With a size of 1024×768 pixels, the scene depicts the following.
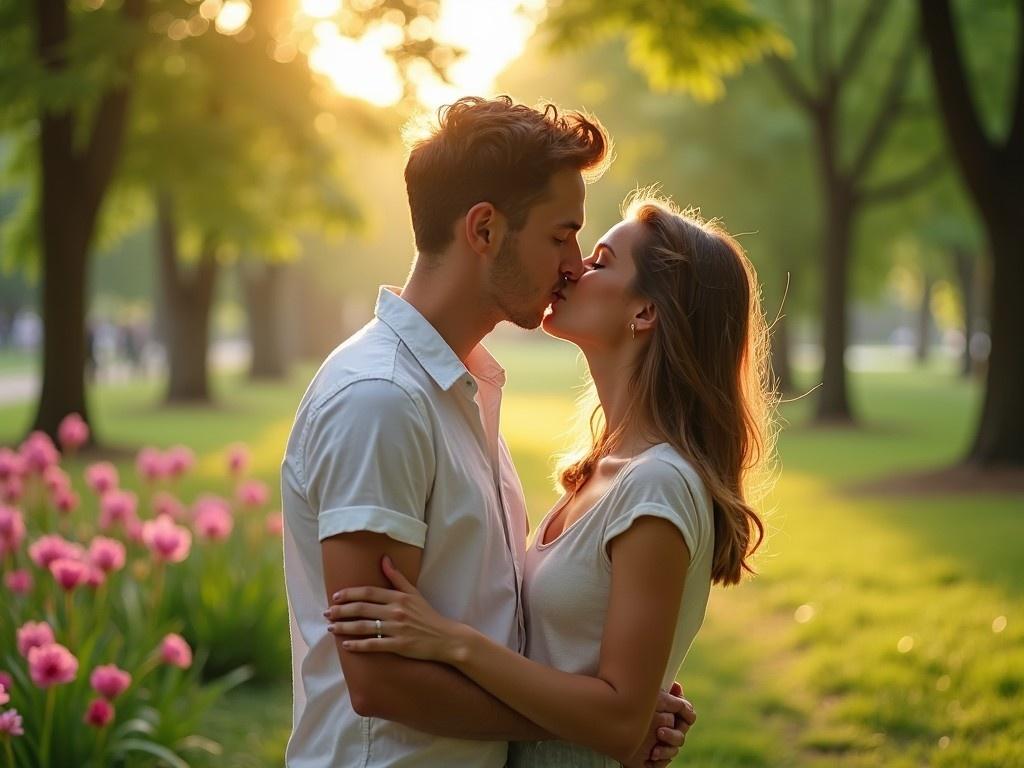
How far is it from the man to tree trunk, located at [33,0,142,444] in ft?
48.9

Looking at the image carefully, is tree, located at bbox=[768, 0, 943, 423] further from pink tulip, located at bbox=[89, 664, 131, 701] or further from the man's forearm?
the man's forearm

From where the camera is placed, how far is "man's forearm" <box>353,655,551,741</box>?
8.32 ft

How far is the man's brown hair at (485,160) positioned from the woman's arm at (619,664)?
30.4 inches

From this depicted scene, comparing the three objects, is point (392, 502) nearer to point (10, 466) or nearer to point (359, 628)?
point (359, 628)

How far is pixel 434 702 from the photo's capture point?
258 centimetres

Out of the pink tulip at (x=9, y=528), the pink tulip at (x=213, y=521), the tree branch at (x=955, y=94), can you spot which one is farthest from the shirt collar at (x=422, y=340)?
the tree branch at (x=955, y=94)

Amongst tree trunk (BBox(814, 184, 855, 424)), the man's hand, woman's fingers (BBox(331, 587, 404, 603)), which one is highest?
woman's fingers (BBox(331, 587, 404, 603))

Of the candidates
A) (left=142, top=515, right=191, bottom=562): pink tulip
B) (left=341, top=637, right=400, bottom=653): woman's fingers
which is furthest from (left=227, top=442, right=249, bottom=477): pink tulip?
(left=341, top=637, right=400, bottom=653): woman's fingers

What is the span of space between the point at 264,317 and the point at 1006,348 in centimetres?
2697

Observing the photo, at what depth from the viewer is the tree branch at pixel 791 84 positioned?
24062mm

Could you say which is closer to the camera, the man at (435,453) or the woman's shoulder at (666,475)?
the man at (435,453)

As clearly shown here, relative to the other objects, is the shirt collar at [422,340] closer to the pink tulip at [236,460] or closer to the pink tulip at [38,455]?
the pink tulip at [38,455]

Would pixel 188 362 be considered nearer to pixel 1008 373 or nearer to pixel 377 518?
pixel 1008 373

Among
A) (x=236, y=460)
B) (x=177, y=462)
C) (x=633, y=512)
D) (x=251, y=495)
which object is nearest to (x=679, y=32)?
(x=236, y=460)
